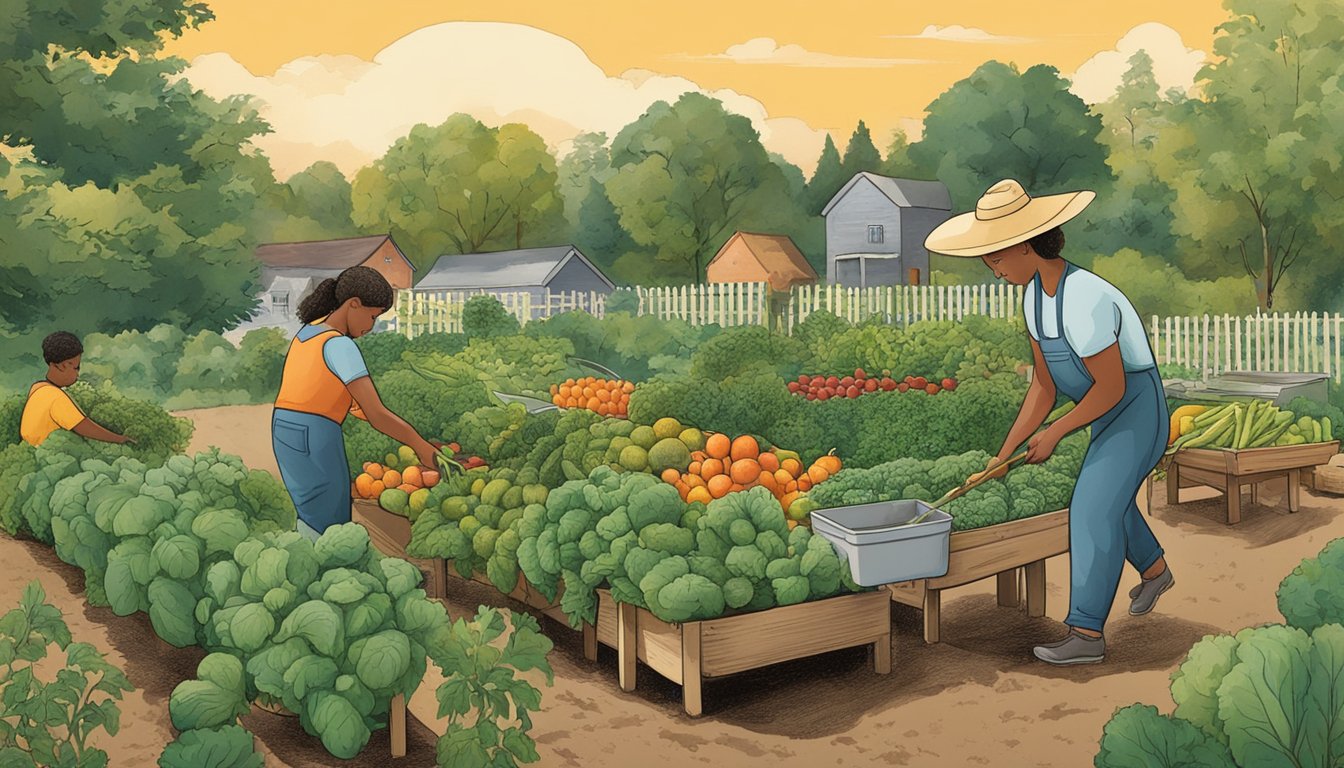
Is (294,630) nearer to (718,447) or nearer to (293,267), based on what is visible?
(718,447)

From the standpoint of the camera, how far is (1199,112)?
4930 millimetres

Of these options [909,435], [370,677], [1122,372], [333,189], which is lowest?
[370,677]

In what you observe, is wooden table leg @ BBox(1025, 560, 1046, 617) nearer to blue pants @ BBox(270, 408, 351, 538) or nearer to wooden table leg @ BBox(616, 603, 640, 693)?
wooden table leg @ BBox(616, 603, 640, 693)

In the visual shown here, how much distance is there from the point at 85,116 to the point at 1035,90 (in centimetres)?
435

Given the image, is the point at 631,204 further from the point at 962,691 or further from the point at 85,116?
the point at 962,691

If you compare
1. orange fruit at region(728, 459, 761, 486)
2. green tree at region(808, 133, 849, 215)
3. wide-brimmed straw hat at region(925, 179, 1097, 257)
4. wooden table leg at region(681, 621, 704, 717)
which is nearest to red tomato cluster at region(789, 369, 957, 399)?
green tree at region(808, 133, 849, 215)

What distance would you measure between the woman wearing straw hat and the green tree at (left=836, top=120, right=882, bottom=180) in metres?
1.05

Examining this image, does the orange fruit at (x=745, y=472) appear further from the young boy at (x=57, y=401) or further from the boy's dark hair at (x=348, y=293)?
the young boy at (x=57, y=401)

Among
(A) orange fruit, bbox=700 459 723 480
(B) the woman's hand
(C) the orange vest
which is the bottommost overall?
(A) orange fruit, bbox=700 459 723 480

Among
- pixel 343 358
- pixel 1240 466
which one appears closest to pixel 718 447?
pixel 343 358

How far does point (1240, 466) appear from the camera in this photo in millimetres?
5203

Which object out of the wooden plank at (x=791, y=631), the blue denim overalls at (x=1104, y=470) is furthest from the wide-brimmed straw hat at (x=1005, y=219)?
the wooden plank at (x=791, y=631)

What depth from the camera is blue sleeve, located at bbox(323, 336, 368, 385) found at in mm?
3311

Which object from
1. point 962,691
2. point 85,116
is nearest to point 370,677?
point 962,691
